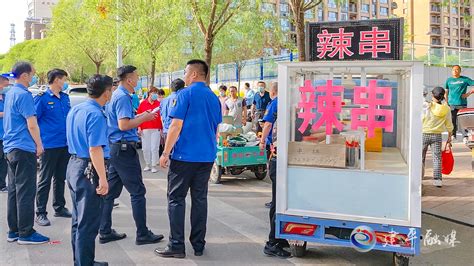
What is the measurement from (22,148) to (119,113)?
3.66 feet

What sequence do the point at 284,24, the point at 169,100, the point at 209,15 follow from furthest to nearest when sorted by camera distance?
the point at 284,24
the point at 209,15
the point at 169,100

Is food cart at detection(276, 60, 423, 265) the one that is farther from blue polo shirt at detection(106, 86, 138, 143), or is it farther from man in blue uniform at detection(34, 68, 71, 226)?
man in blue uniform at detection(34, 68, 71, 226)

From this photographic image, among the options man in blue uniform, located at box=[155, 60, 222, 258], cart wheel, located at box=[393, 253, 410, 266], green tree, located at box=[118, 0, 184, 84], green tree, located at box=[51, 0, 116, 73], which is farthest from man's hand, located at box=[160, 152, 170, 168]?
green tree, located at box=[51, 0, 116, 73]

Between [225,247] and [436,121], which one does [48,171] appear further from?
[436,121]

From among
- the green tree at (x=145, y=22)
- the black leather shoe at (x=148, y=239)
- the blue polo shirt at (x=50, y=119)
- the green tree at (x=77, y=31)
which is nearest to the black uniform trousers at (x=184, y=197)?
the black leather shoe at (x=148, y=239)

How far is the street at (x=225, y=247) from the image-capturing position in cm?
495

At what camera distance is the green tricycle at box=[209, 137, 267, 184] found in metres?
8.85

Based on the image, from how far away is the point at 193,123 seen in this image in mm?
4980

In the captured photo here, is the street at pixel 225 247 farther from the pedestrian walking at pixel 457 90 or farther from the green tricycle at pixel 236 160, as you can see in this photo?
the pedestrian walking at pixel 457 90

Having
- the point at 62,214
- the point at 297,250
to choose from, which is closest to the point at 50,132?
the point at 62,214

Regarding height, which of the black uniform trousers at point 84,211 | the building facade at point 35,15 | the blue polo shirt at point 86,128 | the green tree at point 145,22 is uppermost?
the building facade at point 35,15

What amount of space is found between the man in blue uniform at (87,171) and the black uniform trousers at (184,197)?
3.06ft

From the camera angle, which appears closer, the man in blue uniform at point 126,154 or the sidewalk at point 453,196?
the man in blue uniform at point 126,154

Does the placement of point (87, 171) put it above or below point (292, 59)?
below
